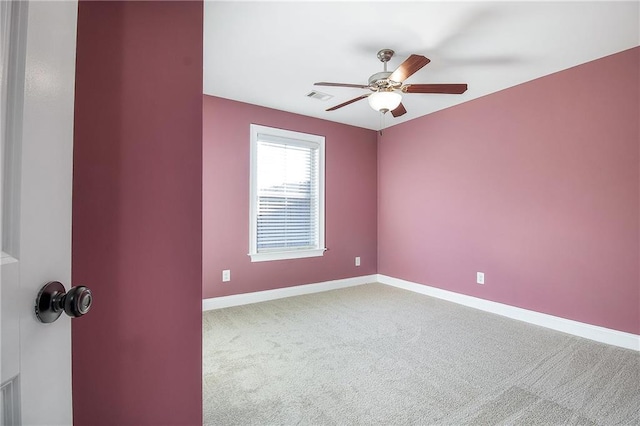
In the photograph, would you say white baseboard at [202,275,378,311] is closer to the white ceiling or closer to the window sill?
the window sill

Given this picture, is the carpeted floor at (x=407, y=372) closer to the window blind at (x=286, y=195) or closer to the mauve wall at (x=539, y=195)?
the mauve wall at (x=539, y=195)

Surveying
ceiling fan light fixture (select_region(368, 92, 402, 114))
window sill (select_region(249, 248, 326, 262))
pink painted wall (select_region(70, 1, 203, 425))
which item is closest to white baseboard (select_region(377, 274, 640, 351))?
window sill (select_region(249, 248, 326, 262))

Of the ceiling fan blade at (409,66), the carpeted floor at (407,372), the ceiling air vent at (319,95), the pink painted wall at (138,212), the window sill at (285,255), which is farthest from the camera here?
the window sill at (285,255)

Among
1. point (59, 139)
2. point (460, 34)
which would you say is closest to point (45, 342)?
point (59, 139)

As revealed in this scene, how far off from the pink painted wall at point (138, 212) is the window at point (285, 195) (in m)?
2.47

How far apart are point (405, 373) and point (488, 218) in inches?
84.6

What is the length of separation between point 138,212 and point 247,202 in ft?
8.41

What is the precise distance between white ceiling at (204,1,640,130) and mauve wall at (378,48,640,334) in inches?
13.1

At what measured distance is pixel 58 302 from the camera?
0.56 metres

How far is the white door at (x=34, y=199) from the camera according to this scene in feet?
1.55

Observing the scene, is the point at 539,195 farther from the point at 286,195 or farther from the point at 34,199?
the point at 34,199

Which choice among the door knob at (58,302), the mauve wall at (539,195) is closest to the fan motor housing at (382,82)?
the mauve wall at (539,195)

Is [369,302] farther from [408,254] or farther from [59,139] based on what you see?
[59,139]

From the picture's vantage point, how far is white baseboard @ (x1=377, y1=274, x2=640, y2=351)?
242cm
